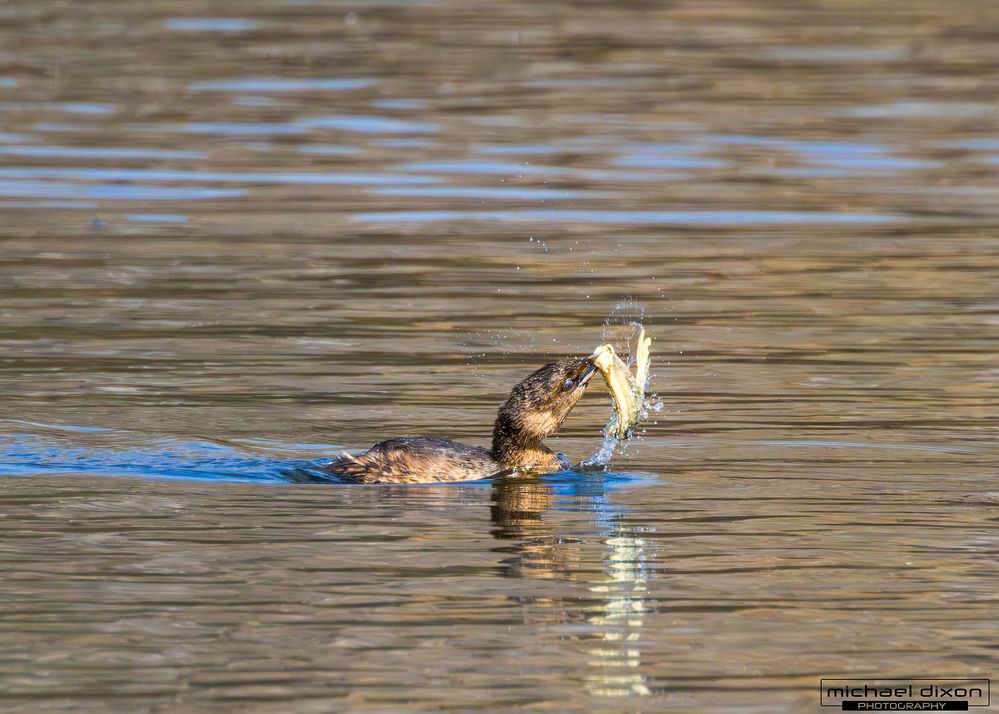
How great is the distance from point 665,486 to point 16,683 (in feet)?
13.1

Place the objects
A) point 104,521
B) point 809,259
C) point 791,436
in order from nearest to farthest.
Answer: point 104,521 → point 791,436 → point 809,259

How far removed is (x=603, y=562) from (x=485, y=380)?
413cm

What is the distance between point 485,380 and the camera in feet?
42.2

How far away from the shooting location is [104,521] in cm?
947

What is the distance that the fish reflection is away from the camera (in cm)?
742

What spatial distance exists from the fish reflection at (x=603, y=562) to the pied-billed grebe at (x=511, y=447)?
0.12 meters

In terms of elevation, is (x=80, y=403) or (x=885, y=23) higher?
(x=885, y=23)

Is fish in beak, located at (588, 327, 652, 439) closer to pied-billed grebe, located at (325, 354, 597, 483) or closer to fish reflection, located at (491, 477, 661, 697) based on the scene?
pied-billed grebe, located at (325, 354, 597, 483)

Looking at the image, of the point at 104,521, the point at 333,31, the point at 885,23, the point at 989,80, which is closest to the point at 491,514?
the point at 104,521

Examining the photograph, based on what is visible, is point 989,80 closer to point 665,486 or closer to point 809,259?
point 809,259
